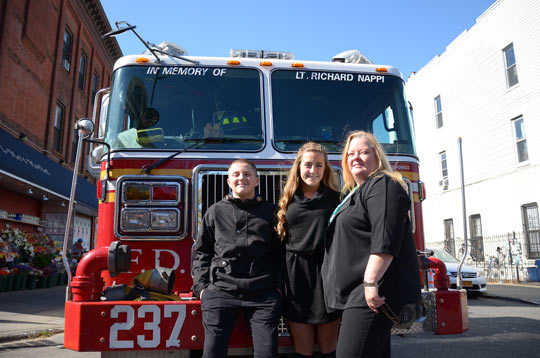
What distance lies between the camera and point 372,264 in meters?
2.22

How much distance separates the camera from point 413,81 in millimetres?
25438

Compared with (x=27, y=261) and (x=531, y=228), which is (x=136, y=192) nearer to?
(x=27, y=261)

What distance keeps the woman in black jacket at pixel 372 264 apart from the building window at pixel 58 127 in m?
17.1

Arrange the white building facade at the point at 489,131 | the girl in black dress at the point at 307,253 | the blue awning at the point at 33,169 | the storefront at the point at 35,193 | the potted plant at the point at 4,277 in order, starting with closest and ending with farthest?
the girl in black dress at the point at 307,253, the potted plant at the point at 4,277, the blue awning at the point at 33,169, the storefront at the point at 35,193, the white building facade at the point at 489,131

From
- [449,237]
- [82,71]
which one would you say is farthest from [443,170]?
[82,71]

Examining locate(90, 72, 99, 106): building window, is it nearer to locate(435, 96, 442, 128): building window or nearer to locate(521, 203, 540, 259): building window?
locate(435, 96, 442, 128): building window

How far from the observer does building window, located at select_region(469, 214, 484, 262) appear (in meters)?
19.4

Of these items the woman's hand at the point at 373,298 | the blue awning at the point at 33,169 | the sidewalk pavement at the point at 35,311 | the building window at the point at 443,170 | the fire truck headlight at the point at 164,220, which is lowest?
the sidewalk pavement at the point at 35,311

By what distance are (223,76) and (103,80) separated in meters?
20.8

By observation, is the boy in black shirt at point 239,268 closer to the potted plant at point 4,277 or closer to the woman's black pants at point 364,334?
the woman's black pants at point 364,334

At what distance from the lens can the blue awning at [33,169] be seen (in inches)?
449

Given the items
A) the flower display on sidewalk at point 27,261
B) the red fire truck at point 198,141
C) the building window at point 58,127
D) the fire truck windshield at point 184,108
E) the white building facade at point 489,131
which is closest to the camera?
the red fire truck at point 198,141

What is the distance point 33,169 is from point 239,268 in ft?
39.4

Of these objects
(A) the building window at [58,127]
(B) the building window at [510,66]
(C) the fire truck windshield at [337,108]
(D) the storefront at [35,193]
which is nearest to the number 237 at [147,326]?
(C) the fire truck windshield at [337,108]
